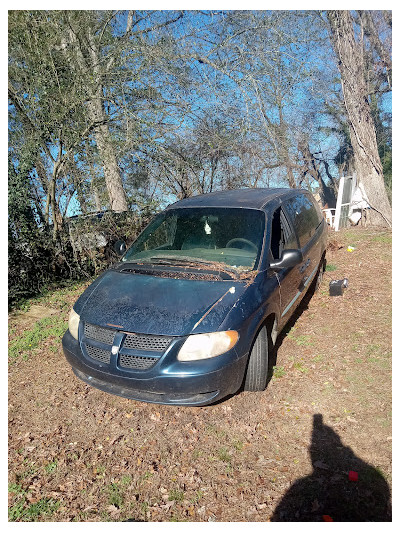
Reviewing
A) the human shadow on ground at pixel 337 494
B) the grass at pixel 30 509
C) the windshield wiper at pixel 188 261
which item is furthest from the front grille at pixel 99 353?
the human shadow on ground at pixel 337 494

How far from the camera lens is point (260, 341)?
10.2 feet

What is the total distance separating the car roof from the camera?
3984 mm

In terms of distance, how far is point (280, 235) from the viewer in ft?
12.9

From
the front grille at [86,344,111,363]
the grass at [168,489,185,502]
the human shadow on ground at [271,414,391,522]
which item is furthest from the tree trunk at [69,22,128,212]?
the human shadow on ground at [271,414,391,522]

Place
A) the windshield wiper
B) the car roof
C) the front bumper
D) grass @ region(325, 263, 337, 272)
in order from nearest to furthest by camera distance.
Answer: the front bumper → the windshield wiper → the car roof → grass @ region(325, 263, 337, 272)

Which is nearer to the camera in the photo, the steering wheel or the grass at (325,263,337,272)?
the steering wheel

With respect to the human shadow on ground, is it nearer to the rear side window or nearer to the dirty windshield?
the dirty windshield

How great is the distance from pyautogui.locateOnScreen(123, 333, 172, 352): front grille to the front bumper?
90 millimetres

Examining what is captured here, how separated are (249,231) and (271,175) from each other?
8.58 metres

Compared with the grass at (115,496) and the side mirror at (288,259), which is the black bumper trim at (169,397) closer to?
the grass at (115,496)

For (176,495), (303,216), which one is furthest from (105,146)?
(176,495)

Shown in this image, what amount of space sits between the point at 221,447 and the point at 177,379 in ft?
2.30

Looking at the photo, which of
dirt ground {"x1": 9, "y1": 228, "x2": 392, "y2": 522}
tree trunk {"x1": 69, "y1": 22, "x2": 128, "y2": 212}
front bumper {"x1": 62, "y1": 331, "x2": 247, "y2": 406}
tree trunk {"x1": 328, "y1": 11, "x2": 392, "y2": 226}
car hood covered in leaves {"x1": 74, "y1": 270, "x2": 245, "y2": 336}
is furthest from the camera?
tree trunk {"x1": 328, "y1": 11, "x2": 392, "y2": 226}

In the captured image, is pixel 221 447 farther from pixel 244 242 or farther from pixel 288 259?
pixel 244 242
